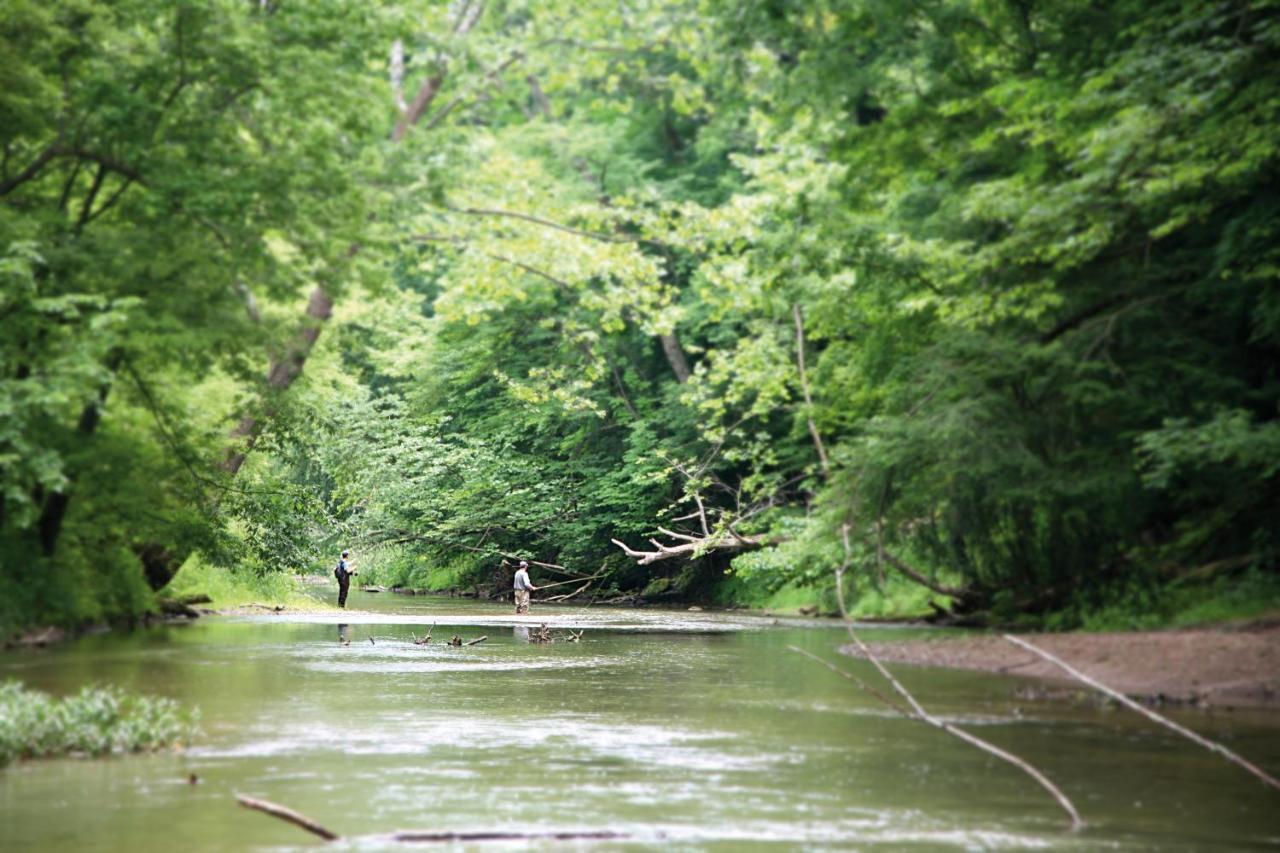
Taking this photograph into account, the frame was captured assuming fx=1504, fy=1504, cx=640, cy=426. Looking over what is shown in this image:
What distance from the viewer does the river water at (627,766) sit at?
27.4 ft

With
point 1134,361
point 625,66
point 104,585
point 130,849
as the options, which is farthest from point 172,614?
point 130,849

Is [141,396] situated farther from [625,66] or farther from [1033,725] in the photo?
[1033,725]

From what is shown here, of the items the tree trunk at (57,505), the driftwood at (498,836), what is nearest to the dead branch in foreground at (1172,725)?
the driftwood at (498,836)

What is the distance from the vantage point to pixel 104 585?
997 inches

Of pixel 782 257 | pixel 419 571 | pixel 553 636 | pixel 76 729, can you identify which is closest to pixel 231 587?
pixel 553 636

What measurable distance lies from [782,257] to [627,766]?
679 inches

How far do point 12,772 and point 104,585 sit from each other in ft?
51.3

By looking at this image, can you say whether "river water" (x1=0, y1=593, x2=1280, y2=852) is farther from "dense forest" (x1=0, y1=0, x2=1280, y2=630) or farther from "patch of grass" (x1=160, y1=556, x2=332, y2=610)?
"patch of grass" (x1=160, y1=556, x2=332, y2=610)

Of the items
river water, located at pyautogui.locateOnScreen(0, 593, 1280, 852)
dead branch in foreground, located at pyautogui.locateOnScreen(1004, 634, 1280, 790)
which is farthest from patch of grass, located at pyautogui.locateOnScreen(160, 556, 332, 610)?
dead branch in foreground, located at pyautogui.locateOnScreen(1004, 634, 1280, 790)

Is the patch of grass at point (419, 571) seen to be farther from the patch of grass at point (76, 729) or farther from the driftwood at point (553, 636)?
the patch of grass at point (76, 729)

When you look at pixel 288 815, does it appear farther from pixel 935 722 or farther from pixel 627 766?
pixel 935 722

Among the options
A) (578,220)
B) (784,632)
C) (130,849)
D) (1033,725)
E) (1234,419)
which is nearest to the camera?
(130,849)

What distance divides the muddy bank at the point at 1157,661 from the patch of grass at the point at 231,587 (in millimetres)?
16580

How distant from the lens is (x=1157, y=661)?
53.1 ft
